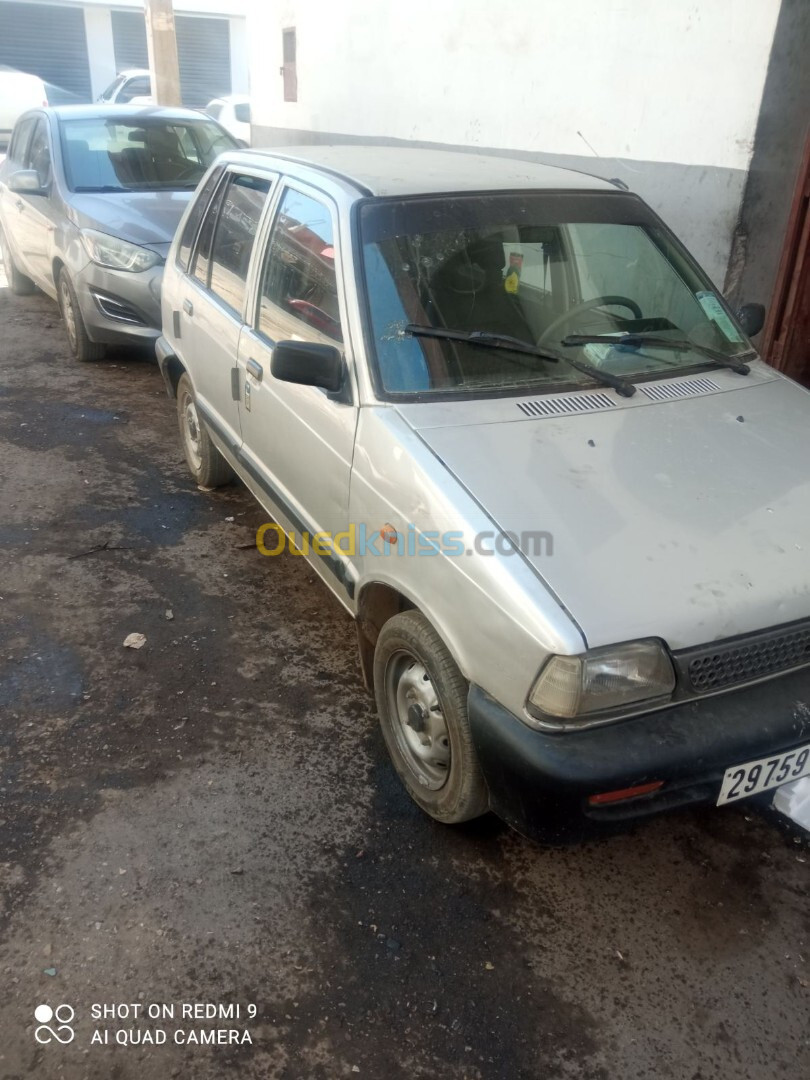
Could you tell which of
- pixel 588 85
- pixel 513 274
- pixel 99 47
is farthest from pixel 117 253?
pixel 99 47

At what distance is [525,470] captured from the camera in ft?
8.25

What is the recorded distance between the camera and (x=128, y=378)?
22.7 ft

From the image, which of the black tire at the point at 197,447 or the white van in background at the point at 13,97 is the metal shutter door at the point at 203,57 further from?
the black tire at the point at 197,447

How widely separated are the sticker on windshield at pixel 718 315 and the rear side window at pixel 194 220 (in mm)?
2383

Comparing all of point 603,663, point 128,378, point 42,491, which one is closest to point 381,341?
point 603,663

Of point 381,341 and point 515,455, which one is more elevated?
point 381,341

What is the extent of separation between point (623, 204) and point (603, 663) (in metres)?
2.15

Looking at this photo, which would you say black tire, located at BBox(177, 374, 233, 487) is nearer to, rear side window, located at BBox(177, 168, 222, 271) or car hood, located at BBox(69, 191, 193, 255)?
rear side window, located at BBox(177, 168, 222, 271)

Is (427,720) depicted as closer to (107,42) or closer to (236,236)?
(236,236)

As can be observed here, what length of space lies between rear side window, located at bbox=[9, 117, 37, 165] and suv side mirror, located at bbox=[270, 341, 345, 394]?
255 inches

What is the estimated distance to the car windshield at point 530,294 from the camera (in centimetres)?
287

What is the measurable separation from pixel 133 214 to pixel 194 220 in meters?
2.47

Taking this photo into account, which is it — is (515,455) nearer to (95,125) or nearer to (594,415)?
(594,415)

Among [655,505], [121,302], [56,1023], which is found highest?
[655,505]
